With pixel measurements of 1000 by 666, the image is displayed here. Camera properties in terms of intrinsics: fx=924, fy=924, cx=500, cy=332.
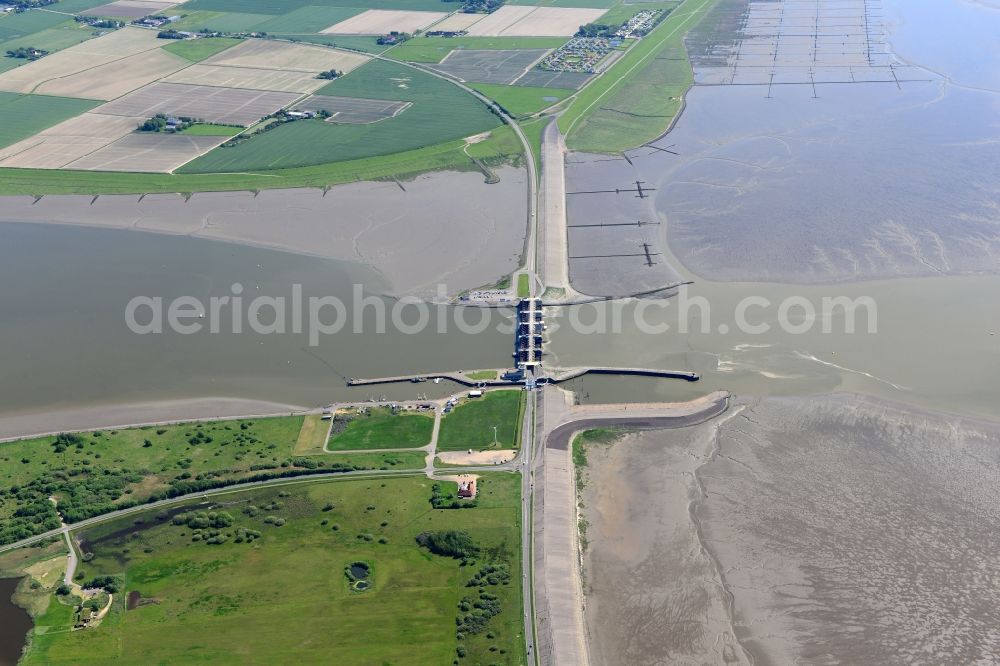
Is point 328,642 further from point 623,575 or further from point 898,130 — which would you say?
point 898,130

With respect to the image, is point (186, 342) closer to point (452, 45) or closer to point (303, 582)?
point (303, 582)

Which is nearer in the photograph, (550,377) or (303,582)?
(303,582)

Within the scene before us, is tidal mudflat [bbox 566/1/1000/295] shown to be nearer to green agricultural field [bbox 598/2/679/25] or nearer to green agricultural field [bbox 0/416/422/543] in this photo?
green agricultural field [bbox 598/2/679/25]

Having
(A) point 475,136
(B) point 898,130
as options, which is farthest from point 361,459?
(B) point 898,130

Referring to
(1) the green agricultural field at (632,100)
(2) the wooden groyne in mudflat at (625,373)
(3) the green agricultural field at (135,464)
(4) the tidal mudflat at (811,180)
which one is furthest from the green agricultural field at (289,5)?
(3) the green agricultural field at (135,464)

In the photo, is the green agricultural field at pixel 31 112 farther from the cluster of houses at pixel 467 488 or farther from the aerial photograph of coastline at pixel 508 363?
the cluster of houses at pixel 467 488

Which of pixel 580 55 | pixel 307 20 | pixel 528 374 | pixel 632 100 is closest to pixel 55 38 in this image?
pixel 307 20
